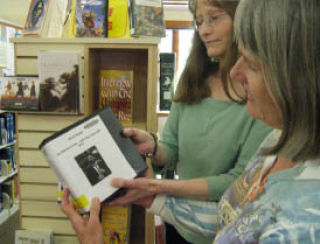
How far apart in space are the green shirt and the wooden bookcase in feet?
0.75

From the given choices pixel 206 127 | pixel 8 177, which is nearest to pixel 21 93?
pixel 206 127

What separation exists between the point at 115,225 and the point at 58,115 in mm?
649

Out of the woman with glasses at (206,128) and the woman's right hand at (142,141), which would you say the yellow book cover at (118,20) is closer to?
the woman with glasses at (206,128)

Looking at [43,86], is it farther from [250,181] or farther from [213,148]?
[250,181]

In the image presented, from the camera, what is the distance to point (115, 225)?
5.34 ft

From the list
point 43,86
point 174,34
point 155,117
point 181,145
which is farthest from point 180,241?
point 174,34

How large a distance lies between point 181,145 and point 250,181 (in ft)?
1.76

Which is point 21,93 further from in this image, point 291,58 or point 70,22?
point 291,58

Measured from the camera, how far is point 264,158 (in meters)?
0.85

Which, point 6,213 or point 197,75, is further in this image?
point 6,213

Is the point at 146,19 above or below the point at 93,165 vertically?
above

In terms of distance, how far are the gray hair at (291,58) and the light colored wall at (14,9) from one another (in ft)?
15.6

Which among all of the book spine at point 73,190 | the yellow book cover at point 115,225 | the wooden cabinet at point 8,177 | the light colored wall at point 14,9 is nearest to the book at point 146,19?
the book spine at point 73,190

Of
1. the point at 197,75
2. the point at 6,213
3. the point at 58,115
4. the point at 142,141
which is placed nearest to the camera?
the point at 142,141
